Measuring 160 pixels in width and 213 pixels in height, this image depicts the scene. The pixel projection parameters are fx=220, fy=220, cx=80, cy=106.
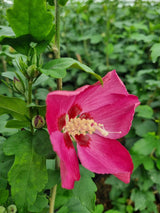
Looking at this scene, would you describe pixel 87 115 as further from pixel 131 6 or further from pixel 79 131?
pixel 131 6

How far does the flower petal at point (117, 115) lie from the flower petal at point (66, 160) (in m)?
0.14

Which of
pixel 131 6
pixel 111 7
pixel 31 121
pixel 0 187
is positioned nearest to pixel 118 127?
pixel 31 121

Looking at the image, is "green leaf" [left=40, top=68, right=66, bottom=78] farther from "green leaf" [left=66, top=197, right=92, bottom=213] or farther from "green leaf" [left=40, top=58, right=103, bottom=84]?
"green leaf" [left=66, top=197, right=92, bottom=213]

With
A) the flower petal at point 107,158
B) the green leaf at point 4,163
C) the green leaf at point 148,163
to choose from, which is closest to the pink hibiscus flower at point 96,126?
the flower petal at point 107,158

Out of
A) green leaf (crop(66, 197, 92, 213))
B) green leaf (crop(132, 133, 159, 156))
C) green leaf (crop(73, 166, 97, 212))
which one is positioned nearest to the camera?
green leaf (crop(73, 166, 97, 212))

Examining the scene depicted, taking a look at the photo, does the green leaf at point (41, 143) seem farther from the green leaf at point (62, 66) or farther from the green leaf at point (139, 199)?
the green leaf at point (139, 199)

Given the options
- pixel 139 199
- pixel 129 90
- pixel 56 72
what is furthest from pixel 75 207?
pixel 129 90

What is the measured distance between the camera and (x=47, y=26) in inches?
21.0

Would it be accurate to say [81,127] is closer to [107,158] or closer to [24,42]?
[107,158]

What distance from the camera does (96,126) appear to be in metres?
0.68

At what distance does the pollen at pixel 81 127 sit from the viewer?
2.16 feet

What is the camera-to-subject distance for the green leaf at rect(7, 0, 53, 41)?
49 centimetres

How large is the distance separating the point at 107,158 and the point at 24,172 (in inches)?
9.3

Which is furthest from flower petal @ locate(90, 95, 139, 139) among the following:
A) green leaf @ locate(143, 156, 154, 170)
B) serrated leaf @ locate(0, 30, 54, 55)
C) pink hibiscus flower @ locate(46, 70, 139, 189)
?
green leaf @ locate(143, 156, 154, 170)
